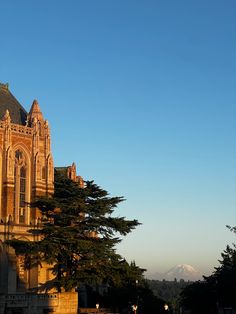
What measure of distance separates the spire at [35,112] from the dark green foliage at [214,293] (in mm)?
29151

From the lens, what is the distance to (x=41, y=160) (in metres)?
53.6

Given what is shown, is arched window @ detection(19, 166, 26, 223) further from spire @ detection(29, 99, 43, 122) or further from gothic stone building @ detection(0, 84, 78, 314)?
spire @ detection(29, 99, 43, 122)

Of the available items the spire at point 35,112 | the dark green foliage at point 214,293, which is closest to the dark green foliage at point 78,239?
Result: the spire at point 35,112

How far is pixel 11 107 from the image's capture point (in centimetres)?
5672

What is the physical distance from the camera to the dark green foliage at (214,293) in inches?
2398

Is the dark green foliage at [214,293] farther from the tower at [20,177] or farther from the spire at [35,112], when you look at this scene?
the spire at [35,112]

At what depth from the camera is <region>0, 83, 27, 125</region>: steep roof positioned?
5573 centimetres

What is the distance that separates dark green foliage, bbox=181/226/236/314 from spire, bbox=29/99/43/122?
95.6ft

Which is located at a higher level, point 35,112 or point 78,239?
point 35,112

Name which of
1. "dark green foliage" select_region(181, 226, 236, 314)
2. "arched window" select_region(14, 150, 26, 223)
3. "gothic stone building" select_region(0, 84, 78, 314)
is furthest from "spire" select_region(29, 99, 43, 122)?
"dark green foliage" select_region(181, 226, 236, 314)

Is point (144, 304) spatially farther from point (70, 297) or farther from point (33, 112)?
point (33, 112)

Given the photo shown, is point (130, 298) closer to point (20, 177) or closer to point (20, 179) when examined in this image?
point (20, 179)

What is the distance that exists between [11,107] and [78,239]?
1862cm

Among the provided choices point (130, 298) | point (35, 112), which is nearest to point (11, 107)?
point (35, 112)
